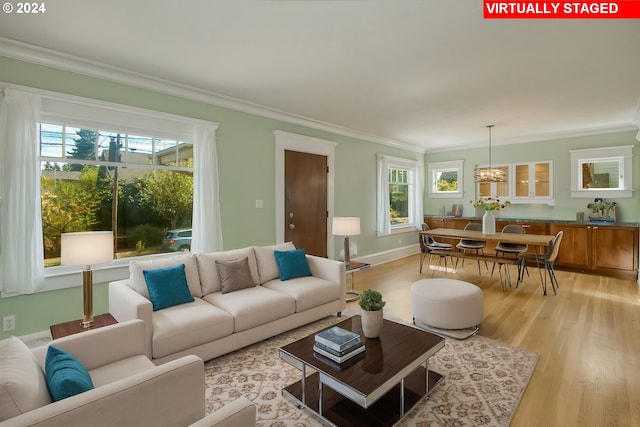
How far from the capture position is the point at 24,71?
287 centimetres

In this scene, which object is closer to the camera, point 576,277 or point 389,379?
point 389,379

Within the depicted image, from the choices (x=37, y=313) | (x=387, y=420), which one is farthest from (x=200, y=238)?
(x=387, y=420)

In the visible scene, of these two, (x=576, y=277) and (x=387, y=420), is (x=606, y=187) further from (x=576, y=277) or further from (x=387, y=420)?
(x=387, y=420)

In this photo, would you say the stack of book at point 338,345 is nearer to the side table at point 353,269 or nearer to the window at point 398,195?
the side table at point 353,269

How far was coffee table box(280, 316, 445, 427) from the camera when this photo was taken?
1773mm

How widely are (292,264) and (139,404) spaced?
2.42 m

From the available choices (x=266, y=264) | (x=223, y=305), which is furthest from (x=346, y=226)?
(x=223, y=305)

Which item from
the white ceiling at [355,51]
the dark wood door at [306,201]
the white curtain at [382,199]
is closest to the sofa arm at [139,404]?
the white ceiling at [355,51]

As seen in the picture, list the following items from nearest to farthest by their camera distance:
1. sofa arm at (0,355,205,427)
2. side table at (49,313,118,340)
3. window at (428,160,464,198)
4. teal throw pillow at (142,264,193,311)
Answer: sofa arm at (0,355,205,427)
side table at (49,313,118,340)
teal throw pillow at (142,264,193,311)
window at (428,160,464,198)

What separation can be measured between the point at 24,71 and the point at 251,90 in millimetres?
2134

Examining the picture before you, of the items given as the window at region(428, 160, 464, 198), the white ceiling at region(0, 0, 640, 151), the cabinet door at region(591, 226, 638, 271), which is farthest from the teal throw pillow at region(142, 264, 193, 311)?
the window at region(428, 160, 464, 198)

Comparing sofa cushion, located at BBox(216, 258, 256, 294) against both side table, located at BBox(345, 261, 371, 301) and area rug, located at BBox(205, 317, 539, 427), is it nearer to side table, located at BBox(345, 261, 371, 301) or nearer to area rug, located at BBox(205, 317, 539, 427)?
area rug, located at BBox(205, 317, 539, 427)

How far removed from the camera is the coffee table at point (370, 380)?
1.77 meters

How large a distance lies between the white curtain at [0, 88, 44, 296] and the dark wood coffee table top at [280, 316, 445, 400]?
99.5 inches
